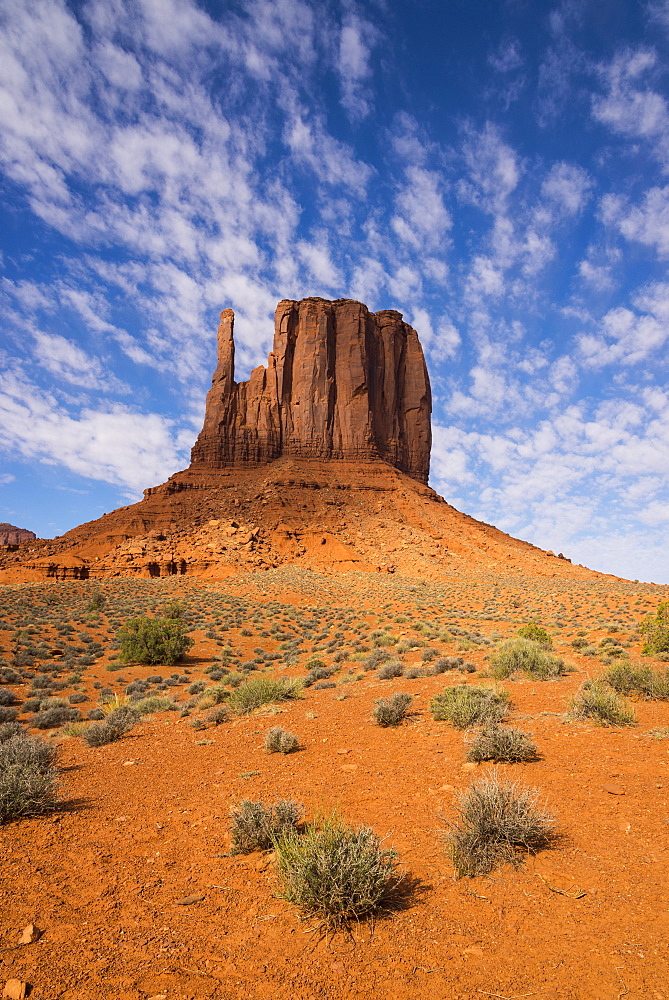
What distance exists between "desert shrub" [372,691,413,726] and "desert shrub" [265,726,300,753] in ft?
5.23

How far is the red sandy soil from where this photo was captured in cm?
286

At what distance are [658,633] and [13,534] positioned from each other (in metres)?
145

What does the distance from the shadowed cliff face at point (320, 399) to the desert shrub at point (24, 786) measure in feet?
197

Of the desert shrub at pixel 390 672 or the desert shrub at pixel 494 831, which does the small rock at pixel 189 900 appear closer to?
the desert shrub at pixel 494 831

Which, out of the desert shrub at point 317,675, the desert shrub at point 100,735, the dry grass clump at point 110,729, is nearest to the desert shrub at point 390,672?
the desert shrub at point 317,675

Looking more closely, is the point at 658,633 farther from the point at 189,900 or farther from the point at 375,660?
the point at 189,900

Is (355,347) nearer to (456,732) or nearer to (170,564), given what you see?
(170,564)

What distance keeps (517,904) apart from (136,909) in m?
2.78

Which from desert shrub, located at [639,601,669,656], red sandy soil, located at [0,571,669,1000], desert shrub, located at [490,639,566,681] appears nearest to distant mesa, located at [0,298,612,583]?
desert shrub, located at [639,601,669,656]

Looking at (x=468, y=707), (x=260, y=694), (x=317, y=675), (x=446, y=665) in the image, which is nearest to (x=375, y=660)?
(x=317, y=675)

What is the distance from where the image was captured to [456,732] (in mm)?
7617

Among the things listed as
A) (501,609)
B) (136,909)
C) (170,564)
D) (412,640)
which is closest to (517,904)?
(136,909)

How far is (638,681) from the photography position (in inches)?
344

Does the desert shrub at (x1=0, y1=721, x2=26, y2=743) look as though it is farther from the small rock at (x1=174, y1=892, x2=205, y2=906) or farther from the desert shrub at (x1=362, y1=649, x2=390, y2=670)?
the desert shrub at (x1=362, y1=649, x2=390, y2=670)
